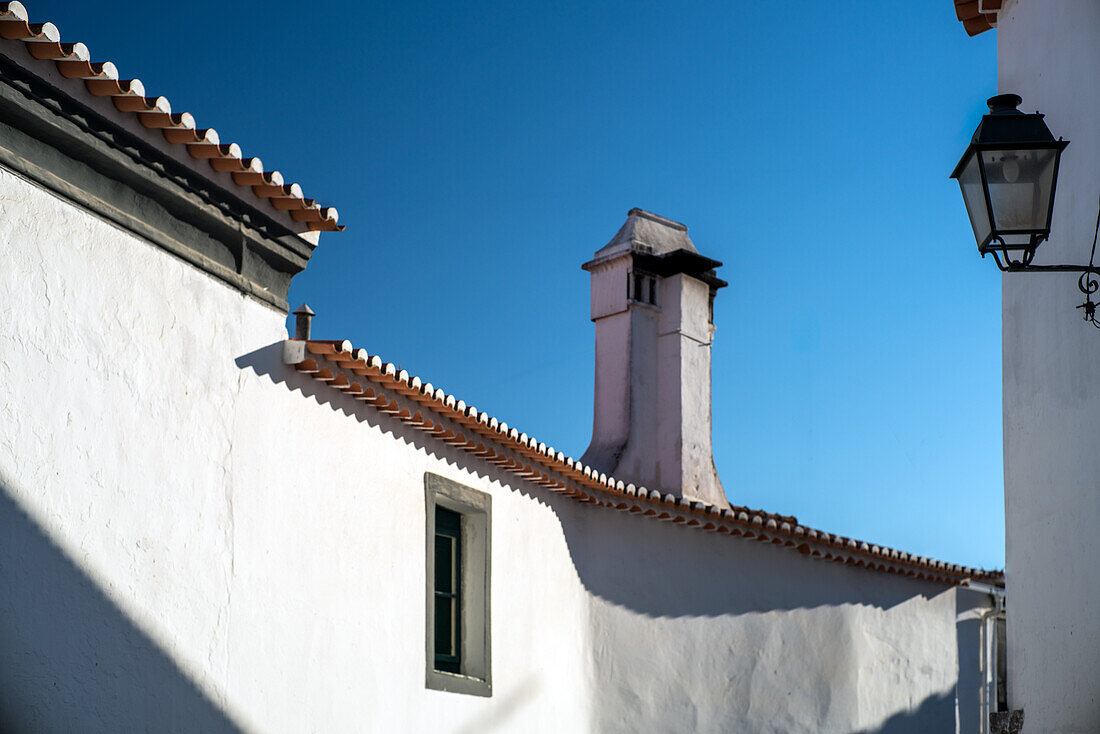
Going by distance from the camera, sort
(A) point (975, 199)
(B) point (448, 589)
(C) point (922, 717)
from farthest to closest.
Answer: (C) point (922, 717)
(B) point (448, 589)
(A) point (975, 199)

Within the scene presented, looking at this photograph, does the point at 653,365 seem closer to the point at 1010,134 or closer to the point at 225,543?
the point at 225,543

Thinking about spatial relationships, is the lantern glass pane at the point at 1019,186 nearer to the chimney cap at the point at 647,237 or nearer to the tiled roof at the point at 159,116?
the tiled roof at the point at 159,116

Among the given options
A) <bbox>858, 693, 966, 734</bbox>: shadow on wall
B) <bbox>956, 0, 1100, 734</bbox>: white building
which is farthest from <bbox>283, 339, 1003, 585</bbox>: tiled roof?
<bbox>956, 0, 1100, 734</bbox>: white building

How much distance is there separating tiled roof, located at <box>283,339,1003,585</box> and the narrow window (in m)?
0.58

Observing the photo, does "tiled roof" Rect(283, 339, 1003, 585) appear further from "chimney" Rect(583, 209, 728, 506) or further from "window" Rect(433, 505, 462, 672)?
"chimney" Rect(583, 209, 728, 506)

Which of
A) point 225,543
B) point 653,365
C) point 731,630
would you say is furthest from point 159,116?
point 653,365

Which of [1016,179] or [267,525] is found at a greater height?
[1016,179]

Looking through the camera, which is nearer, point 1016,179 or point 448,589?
point 1016,179

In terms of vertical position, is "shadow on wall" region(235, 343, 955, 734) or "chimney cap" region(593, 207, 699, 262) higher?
"chimney cap" region(593, 207, 699, 262)

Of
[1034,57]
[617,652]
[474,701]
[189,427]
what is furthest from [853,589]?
[189,427]

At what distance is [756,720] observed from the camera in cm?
1152

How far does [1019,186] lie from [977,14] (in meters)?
3.86

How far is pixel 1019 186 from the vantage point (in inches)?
176

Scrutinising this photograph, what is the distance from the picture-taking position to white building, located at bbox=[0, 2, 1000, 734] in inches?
216
